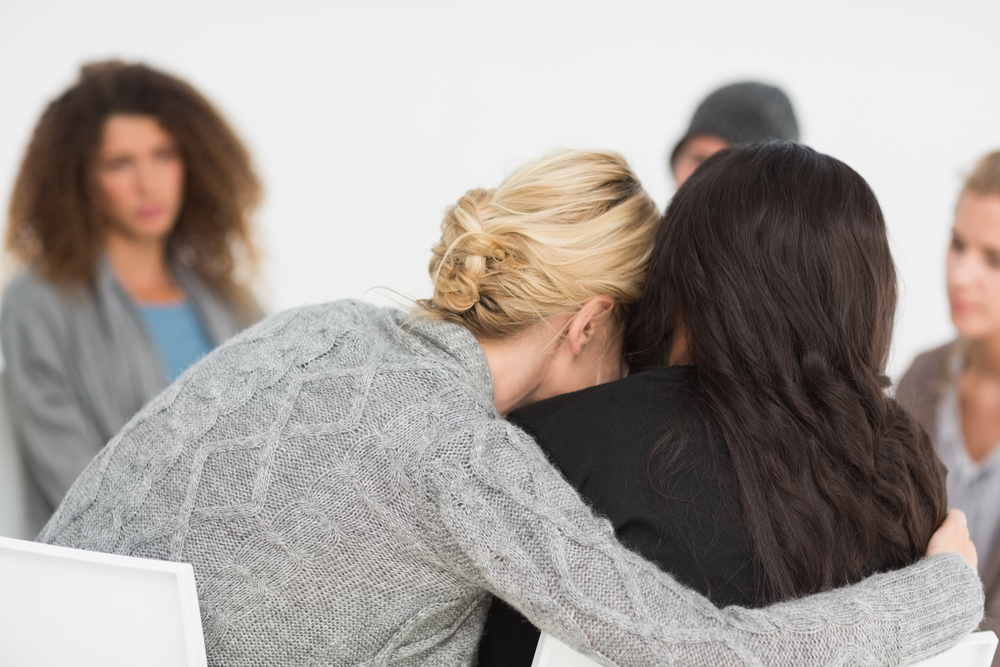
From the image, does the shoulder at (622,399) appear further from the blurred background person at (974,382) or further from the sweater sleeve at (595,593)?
the blurred background person at (974,382)

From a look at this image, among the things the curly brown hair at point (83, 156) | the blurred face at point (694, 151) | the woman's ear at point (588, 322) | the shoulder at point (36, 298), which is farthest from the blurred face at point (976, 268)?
the shoulder at point (36, 298)

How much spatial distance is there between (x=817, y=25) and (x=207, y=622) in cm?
265

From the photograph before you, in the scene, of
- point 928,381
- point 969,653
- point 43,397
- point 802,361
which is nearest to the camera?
point 969,653

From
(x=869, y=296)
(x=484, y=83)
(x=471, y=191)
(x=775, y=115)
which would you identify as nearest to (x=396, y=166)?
(x=484, y=83)

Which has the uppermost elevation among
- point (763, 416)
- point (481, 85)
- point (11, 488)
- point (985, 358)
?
point (481, 85)

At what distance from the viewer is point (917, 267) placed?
113 inches

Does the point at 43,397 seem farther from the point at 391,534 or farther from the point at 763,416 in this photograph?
the point at 763,416

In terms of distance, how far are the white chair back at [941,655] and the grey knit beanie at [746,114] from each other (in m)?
1.38

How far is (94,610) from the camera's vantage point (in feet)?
2.88

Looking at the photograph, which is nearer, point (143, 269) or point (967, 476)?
point (967, 476)

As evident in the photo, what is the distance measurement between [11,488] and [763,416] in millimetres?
1692

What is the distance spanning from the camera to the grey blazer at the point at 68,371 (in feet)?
6.21

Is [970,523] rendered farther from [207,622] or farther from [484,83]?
[484,83]

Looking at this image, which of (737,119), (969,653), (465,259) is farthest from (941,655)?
(737,119)
